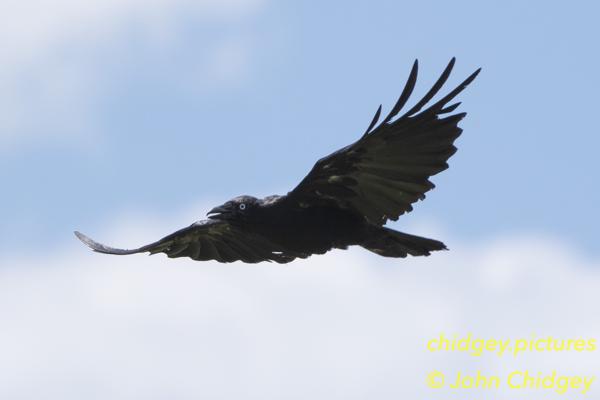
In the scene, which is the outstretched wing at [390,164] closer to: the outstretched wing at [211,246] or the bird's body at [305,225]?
the bird's body at [305,225]

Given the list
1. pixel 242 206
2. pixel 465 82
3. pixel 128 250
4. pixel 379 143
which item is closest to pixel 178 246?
pixel 128 250

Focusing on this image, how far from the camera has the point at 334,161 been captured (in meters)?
18.0

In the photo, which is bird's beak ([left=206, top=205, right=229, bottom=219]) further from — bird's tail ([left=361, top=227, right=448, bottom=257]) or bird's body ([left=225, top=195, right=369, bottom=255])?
bird's tail ([left=361, top=227, right=448, bottom=257])

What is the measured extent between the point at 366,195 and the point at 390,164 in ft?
1.89

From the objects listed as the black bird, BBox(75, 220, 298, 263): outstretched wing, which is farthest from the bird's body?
BBox(75, 220, 298, 263): outstretched wing

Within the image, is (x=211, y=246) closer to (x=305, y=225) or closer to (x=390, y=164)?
(x=305, y=225)

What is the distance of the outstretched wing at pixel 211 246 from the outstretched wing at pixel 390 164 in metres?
1.78

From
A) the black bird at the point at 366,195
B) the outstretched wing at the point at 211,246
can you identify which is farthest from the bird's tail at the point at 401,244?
the outstretched wing at the point at 211,246

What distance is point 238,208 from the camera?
1853cm

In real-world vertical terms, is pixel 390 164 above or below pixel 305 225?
above

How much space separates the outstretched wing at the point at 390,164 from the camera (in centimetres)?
1781

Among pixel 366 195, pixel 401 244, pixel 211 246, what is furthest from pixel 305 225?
pixel 211 246

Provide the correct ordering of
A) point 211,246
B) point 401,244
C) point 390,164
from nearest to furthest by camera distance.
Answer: point 390,164 < point 401,244 < point 211,246

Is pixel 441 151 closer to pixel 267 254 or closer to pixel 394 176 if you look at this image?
pixel 394 176
